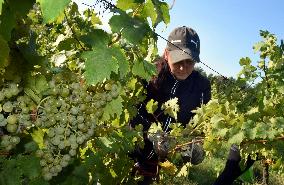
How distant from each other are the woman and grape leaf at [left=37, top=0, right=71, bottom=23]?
260 centimetres

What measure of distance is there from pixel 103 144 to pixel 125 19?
111 cm

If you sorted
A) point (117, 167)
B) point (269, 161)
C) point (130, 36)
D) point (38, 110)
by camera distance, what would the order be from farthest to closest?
point (269, 161) < point (117, 167) < point (38, 110) < point (130, 36)

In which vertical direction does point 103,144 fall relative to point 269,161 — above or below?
below

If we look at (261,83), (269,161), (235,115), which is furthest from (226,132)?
(269,161)

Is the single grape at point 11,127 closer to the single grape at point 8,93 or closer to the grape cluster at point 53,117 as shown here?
the grape cluster at point 53,117

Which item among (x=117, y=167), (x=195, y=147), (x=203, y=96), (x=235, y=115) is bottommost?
(x=117, y=167)

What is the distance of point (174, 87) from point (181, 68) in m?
0.22

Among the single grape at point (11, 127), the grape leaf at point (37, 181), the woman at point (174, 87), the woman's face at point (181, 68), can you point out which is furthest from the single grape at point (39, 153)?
the woman's face at point (181, 68)

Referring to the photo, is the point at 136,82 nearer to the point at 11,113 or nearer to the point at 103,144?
the point at 103,144

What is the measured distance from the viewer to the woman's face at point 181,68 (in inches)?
154

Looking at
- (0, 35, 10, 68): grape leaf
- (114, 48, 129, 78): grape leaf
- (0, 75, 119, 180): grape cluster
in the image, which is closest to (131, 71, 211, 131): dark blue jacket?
(0, 75, 119, 180): grape cluster

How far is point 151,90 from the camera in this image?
3871mm

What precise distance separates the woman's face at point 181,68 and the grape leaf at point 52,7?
292 centimetres

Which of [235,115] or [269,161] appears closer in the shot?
[235,115]
